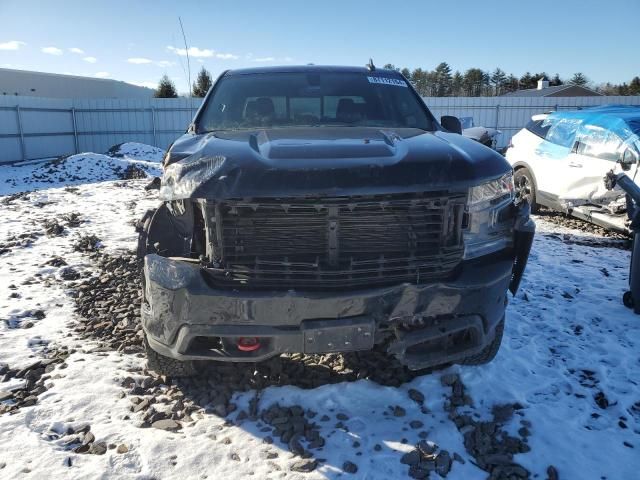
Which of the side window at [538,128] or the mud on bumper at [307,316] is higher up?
the side window at [538,128]

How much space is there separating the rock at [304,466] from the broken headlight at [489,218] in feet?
4.35

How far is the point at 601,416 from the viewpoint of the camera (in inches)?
115

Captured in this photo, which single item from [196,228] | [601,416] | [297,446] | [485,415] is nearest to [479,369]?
[485,415]

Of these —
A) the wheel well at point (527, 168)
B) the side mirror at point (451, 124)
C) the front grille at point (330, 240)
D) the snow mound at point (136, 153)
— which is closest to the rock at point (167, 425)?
the front grille at point (330, 240)

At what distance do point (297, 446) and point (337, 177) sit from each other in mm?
1402

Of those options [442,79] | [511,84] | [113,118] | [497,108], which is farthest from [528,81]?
[113,118]

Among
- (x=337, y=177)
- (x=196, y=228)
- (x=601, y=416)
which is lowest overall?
(x=601, y=416)

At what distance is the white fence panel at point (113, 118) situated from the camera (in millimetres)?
17953

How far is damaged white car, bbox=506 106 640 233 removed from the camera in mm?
6836

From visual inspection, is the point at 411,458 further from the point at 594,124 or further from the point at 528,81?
the point at 528,81

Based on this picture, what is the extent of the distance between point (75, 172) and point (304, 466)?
13.7m

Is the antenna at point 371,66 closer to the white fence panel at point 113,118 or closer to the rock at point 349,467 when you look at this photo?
the rock at point 349,467

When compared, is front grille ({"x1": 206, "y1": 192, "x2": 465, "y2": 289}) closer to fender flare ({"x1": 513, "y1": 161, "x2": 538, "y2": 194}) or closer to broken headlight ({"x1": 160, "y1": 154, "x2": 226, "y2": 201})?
broken headlight ({"x1": 160, "y1": 154, "x2": 226, "y2": 201})

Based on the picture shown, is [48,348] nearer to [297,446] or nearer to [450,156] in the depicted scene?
[297,446]
